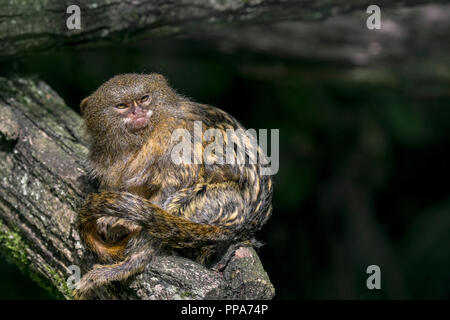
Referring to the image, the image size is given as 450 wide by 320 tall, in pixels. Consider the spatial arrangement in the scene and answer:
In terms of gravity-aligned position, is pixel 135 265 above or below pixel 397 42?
below

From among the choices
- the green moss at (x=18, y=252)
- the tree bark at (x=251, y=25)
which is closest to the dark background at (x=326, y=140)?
the tree bark at (x=251, y=25)

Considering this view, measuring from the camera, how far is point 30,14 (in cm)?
412

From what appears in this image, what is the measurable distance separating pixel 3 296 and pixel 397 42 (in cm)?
412

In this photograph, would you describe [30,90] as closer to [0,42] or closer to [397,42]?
[0,42]

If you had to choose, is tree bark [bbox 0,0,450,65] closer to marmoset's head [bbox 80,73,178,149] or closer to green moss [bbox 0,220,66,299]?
marmoset's head [bbox 80,73,178,149]

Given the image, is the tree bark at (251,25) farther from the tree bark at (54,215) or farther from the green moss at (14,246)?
the green moss at (14,246)

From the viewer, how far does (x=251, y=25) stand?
15.9 ft

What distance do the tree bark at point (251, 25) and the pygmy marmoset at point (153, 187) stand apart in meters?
0.83

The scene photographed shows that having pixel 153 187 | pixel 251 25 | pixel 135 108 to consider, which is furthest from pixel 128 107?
pixel 251 25

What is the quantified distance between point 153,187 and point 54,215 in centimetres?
60

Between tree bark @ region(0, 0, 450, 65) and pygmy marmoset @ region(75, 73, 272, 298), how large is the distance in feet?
2.74

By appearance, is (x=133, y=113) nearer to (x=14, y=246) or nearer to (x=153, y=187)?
(x=153, y=187)

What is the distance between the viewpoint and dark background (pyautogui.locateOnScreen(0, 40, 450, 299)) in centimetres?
594

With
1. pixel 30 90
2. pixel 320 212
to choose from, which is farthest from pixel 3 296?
pixel 320 212
